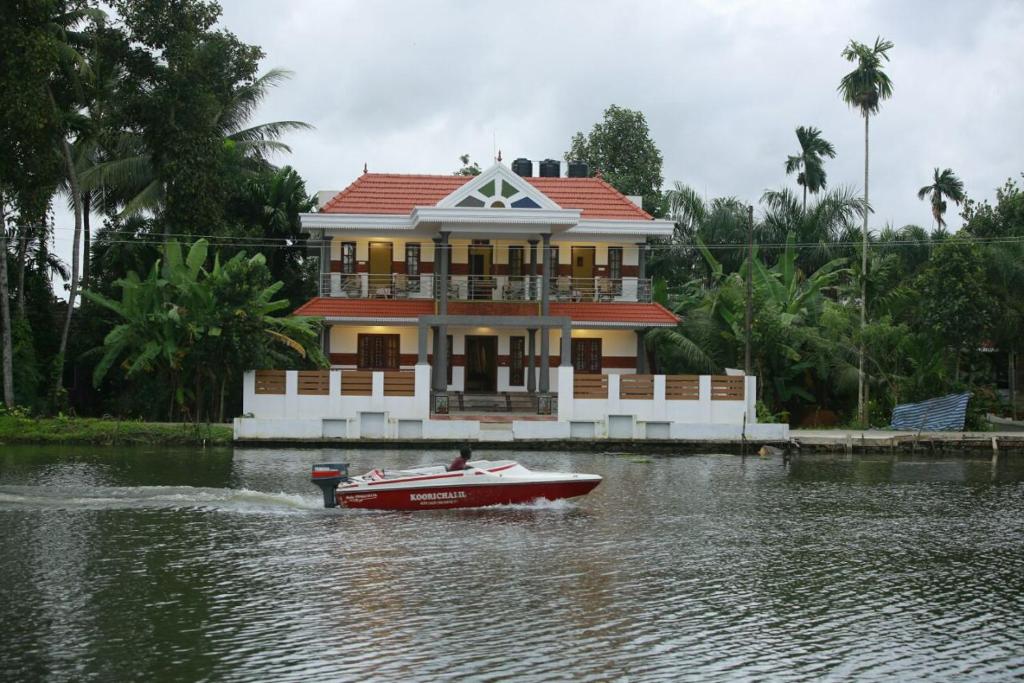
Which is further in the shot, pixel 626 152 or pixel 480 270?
pixel 626 152

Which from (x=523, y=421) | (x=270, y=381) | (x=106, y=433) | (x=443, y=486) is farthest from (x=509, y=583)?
(x=106, y=433)

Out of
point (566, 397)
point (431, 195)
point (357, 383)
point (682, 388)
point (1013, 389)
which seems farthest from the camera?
point (1013, 389)

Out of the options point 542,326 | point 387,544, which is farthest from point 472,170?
point 387,544

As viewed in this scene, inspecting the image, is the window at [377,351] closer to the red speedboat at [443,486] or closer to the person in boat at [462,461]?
the red speedboat at [443,486]

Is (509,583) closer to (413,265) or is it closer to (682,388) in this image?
(682,388)

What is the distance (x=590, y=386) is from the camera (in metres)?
34.6

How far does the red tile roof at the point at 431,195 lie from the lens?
42.0m

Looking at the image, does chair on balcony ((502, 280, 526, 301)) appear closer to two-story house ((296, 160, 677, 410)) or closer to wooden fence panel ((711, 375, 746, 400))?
two-story house ((296, 160, 677, 410))

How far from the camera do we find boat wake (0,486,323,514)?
70.8 feet

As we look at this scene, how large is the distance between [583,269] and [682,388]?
9306 mm

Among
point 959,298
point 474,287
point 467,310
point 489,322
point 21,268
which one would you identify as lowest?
point 489,322

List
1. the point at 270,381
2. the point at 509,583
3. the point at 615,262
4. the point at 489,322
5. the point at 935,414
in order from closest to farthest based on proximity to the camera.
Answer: the point at 509,583 < the point at 270,381 < the point at 935,414 < the point at 489,322 < the point at 615,262

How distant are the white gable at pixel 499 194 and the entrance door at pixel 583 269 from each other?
4.35 meters

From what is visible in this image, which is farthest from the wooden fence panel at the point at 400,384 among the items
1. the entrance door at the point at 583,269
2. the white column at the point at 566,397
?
the entrance door at the point at 583,269
